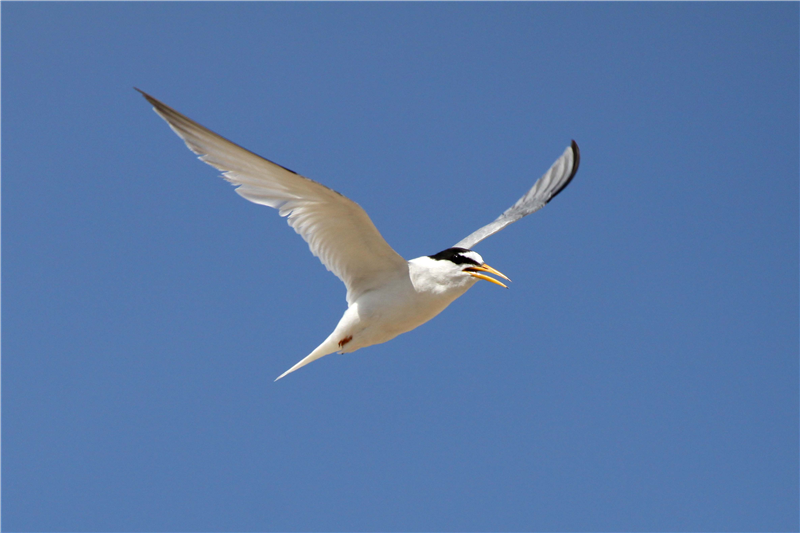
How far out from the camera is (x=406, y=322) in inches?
247

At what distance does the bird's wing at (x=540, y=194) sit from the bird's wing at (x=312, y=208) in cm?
176

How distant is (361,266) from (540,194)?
3.39 metres

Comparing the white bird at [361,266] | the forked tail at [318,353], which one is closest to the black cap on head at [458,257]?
the white bird at [361,266]

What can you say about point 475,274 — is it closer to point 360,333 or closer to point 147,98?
point 360,333

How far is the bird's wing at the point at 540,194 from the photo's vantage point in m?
8.20

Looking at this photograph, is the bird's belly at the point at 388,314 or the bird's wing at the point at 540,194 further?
the bird's wing at the point at 540,194

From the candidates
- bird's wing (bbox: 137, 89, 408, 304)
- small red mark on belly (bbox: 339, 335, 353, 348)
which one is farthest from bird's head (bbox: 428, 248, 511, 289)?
small red mark on belly (bbox: 339, 335, 353, 348)

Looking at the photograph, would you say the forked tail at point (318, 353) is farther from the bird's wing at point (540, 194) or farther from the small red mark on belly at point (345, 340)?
the bird's wing at point (540, 194)

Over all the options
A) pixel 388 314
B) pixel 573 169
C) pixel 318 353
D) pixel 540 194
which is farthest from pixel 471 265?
pixel 540 194

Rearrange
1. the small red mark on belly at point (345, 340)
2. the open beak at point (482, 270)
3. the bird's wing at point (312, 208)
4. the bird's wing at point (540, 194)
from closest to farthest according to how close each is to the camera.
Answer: the bird's wing at point (312, 208), the open beak at point (482, 270), the small red mark on belly at point (345, 340), the bird's wing at point (540, 194)

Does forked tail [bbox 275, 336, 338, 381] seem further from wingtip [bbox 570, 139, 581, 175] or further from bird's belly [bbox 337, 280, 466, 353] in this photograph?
wingtip [bbox 570, 139, 581, 175]

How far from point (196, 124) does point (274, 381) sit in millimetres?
2465

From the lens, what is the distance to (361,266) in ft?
21.3

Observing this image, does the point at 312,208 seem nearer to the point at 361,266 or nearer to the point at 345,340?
the point at 361,266
